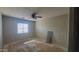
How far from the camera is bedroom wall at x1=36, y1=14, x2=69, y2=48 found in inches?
53.3

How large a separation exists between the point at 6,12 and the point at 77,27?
3.57 feet

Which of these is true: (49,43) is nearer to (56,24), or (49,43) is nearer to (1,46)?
(56,24)

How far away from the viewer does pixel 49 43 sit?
138 cm

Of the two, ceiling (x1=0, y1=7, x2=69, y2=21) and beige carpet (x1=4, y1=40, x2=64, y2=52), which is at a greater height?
ceiling (x1=0, y1=7, x2=69, y2=21)

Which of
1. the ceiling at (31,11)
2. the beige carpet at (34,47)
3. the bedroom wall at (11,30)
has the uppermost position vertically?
the ceiling at (31,11)

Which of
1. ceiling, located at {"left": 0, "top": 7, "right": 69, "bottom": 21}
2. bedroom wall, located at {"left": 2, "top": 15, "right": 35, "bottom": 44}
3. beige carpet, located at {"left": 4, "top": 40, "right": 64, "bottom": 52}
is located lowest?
beige carpet, located at {"left": 4, "top": 40, "right": 64, "bottom": 52}

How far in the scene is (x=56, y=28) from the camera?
1.39 meters

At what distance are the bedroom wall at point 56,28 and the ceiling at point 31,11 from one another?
76 mm

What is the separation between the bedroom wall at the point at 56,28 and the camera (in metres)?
1.35

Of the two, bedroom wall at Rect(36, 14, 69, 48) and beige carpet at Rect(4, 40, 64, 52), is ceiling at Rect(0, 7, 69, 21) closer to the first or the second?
bedroom wall at Rect(36, 14, 69, 48)

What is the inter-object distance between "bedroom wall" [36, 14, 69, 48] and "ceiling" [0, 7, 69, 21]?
8cm

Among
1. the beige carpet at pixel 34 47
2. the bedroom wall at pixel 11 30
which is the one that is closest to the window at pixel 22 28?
Answer: the bedroom wall at pixel 11 30

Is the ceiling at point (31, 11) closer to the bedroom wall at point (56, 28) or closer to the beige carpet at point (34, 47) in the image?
the bedroom wall at point (56, 28)

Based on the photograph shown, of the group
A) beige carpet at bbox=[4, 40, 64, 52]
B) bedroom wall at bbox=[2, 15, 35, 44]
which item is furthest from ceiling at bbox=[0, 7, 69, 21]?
beige carpet at bbox=[4, 40, 64, 52]
